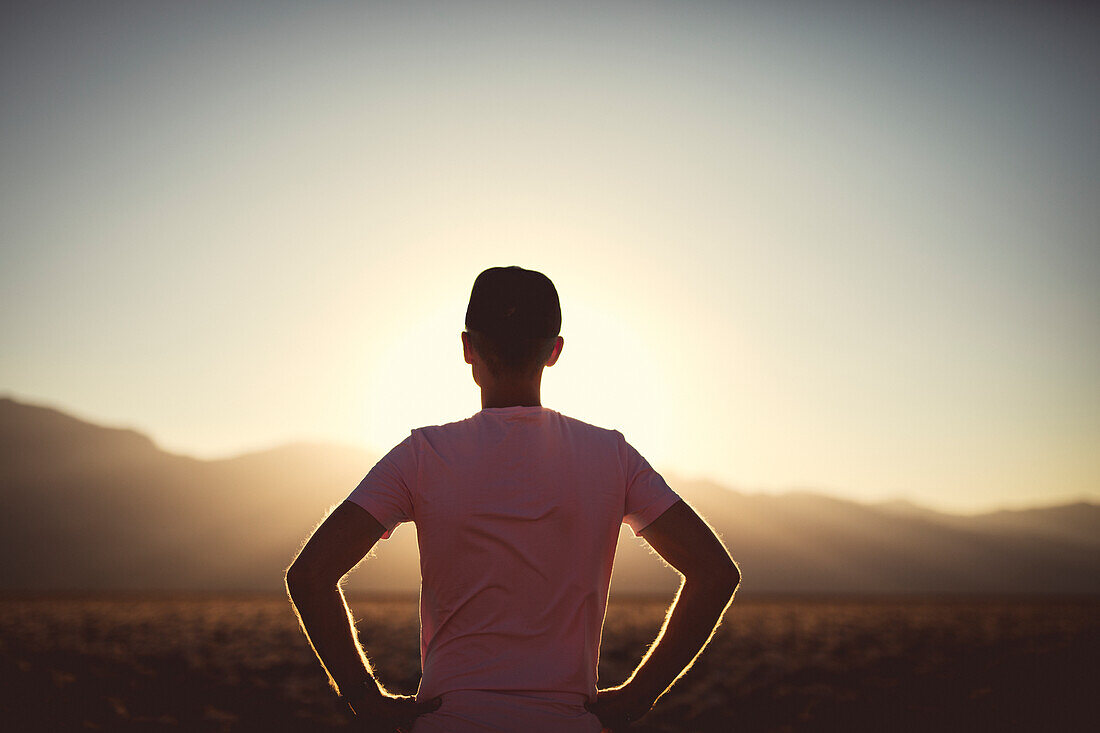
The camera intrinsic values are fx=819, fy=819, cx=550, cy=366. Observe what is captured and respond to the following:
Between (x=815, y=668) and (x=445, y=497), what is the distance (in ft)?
98.2

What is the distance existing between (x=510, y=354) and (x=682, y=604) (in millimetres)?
899

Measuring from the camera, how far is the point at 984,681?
81.5ft

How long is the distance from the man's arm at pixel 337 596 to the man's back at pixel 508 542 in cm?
9

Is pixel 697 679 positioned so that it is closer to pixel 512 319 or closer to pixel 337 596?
pixel 337 596

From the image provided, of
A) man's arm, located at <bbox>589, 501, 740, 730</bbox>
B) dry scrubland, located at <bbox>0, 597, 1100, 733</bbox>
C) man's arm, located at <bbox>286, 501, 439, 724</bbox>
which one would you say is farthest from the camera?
dry scrubland, located at <bbox>0, 597, 1100, 733</bbox>

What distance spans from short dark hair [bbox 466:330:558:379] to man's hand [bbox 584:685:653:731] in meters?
0.90

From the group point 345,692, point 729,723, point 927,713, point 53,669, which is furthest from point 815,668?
point 345,692

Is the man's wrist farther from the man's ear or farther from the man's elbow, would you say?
the man's ear

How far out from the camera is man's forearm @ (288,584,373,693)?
2.22m

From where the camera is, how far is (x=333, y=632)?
7.50 feet

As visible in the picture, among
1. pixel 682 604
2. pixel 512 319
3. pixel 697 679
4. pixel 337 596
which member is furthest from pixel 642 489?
pixel 697 679

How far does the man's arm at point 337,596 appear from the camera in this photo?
85.4 inches

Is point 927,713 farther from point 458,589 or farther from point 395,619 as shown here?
point 395,619

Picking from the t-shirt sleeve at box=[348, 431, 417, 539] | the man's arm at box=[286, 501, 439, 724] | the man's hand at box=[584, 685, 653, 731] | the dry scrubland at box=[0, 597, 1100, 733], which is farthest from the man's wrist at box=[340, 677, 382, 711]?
the dry scrubland at box=[0, 597, 1100, 733]
